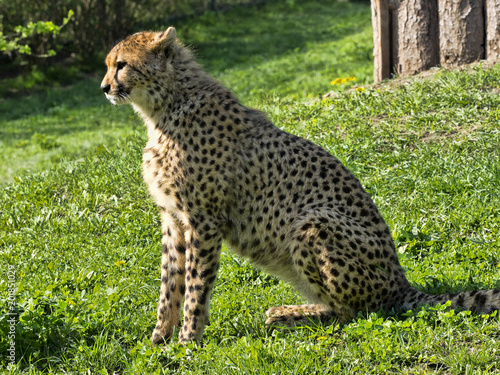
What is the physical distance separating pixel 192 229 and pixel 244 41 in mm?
13024

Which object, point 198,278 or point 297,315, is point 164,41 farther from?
point 297,315

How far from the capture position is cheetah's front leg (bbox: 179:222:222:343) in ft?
12.1

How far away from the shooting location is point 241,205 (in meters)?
3.89

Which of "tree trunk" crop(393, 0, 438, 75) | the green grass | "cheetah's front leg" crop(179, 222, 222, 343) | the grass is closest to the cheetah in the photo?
"cheetah's front leg" crop(179, 222, 222, 343)

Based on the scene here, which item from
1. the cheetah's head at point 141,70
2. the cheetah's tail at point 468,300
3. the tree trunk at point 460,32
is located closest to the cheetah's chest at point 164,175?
the cheetah's head at point 141,70

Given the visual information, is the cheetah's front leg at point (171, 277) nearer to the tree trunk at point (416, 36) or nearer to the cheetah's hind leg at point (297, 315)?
the cheetah's hind leg at point (297, 315)

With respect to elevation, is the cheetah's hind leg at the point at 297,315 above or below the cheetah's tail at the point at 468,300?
below

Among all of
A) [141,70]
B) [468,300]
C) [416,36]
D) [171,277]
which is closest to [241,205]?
[171,277]

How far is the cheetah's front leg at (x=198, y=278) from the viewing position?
3697mm

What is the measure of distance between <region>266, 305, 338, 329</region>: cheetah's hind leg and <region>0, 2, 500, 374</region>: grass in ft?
0.30

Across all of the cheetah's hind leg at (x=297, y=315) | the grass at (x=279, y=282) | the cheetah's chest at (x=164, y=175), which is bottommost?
the cheetah's hind leg at (x=297, y=315)

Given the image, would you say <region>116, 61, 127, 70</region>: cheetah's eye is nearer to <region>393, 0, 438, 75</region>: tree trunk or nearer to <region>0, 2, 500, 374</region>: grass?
<region>0, 2, 500, 374</region>: grass

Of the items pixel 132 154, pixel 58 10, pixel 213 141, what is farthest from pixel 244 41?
pixel 213 141

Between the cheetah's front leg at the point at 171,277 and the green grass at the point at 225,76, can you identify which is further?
the green grass at the point at 225,76
